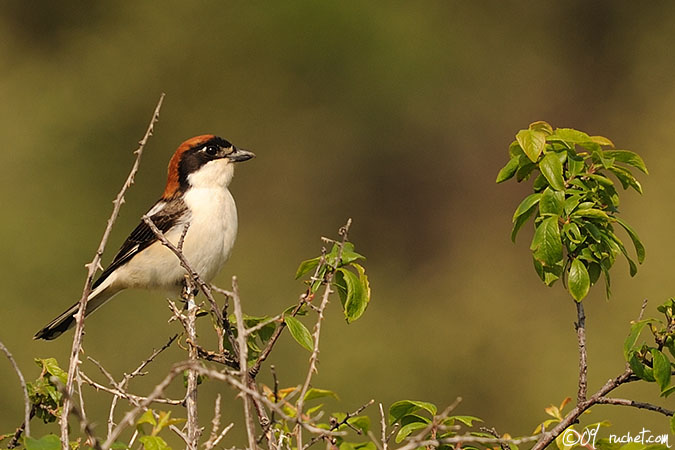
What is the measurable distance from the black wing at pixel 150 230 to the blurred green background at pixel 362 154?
321 centimetres

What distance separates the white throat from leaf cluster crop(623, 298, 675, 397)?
2287 millimetres

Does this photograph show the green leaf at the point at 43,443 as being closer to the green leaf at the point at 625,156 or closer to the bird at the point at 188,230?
the green leaf at the point at 625,156

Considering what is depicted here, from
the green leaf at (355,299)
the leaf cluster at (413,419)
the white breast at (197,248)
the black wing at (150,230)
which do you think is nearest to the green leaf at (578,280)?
the leaf cluster at (413,419)

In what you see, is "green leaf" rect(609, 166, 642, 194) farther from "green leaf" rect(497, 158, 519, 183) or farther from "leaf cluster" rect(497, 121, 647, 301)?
"green leaf" rect(497, 158, 519, 183)

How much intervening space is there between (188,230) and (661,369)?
2.28 metres

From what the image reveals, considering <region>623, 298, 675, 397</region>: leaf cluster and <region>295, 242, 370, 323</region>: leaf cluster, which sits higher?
<region>295, 242, 370, 323</region>: leaf cluster

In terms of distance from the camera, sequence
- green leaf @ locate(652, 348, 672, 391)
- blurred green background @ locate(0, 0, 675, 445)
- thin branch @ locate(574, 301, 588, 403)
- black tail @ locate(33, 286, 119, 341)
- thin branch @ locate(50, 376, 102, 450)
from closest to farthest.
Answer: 1. thin branch @ locate(50, 376, 102, 450)
2. green leaf @ locate(652, 348, 672, 391)
3. thin branch @ locate(574, 301, 588, 403)
4. black tail @ locate(33, 286, 119, 341)
5. blurred green background @ locate(0, 0, 675, 445)

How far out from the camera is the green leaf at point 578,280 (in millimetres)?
2160

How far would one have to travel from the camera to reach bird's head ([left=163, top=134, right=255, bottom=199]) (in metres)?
4.10

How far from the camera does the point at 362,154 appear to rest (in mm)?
8703

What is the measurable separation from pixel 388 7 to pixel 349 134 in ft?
3.99

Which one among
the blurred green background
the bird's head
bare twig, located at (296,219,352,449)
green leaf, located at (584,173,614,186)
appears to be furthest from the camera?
the blurred green background

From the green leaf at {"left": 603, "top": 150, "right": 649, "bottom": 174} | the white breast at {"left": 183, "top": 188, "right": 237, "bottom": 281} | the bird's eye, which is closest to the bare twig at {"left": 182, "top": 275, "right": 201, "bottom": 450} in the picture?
the green leaf at {"left": 603, "top": 150, "right": 649, "bottom": 174}

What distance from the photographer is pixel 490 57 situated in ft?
30.0
